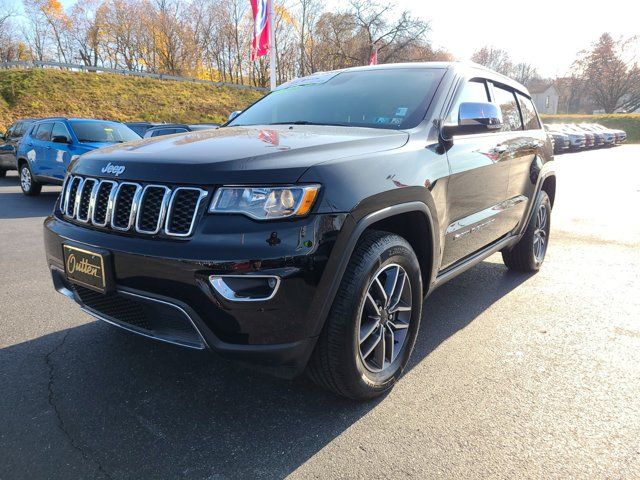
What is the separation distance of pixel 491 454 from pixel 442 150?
1.63m

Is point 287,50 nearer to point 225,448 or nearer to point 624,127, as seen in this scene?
point 624,127

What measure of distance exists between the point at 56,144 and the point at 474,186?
889 cm

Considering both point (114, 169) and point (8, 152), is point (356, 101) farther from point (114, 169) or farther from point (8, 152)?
point (8, 152)

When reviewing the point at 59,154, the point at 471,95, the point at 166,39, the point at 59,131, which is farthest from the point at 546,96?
the point at 471,95

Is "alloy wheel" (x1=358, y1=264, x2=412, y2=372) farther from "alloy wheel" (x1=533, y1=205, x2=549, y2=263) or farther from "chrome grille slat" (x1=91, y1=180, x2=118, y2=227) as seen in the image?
"alloy wheel" (x1=533, y1=205, x2=549, y2=263)

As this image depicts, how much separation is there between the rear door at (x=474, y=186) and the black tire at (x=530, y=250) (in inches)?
32.7

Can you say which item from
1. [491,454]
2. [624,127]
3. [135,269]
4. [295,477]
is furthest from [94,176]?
[624,127]

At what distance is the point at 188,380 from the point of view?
2.63 m

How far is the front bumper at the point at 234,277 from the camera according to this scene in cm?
188

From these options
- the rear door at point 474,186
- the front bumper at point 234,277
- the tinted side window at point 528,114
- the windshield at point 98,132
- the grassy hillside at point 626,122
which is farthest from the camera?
the grassy hillside at point 626,122

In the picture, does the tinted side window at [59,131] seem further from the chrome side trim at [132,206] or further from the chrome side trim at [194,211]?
the chrome side trim at [194,211]

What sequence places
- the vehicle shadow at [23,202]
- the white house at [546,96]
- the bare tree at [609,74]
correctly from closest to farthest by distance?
the vehicle shadow at [23,202]
the bare tree at [609,74]
the white house at [546,96]

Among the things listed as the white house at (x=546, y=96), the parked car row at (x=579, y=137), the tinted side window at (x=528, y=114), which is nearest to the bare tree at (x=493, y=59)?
the white house at (x=546, y=96)

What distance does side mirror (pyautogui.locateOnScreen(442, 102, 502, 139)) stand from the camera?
283 cm
